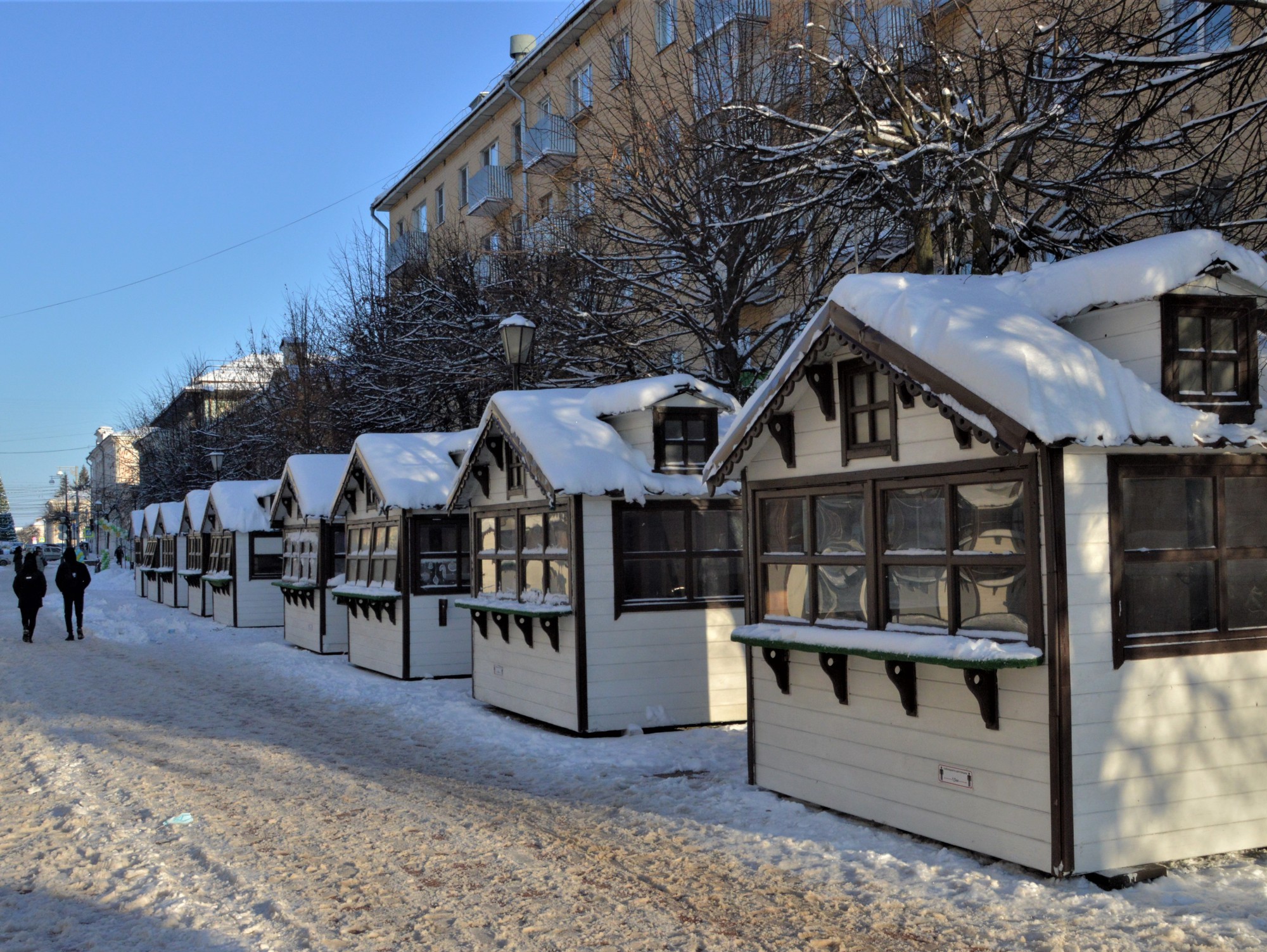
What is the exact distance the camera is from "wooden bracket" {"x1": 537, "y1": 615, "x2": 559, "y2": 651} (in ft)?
41.6

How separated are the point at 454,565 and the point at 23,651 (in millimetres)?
10858

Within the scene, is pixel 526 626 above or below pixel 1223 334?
below

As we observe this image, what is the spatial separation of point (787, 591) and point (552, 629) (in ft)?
13.8

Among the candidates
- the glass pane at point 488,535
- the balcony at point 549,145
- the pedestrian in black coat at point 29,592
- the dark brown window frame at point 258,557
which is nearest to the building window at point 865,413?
the glass pane at point 488,535

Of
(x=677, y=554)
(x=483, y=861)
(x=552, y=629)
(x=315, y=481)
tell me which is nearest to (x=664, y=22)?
(x=677, y=554)

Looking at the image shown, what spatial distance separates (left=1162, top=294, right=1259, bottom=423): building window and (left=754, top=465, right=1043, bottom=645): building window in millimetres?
1299

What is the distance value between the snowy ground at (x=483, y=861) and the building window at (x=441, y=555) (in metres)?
4.66

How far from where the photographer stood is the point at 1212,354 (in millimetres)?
7371

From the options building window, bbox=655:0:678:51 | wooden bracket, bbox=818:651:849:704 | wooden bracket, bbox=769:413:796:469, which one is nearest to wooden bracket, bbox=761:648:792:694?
wooden bracket, bbox=818:651:849:704

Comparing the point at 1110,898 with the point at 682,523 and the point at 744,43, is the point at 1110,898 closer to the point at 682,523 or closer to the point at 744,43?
the point at 682,523

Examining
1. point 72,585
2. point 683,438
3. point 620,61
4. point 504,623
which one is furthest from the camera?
point 72,585

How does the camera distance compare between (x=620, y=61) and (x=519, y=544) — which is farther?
(x=620, y=61)

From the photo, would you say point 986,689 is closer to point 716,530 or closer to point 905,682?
point 905,682

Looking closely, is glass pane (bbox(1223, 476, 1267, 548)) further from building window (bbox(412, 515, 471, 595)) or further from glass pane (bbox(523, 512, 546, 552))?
building window (bbox(412, 515, 471, 595))
